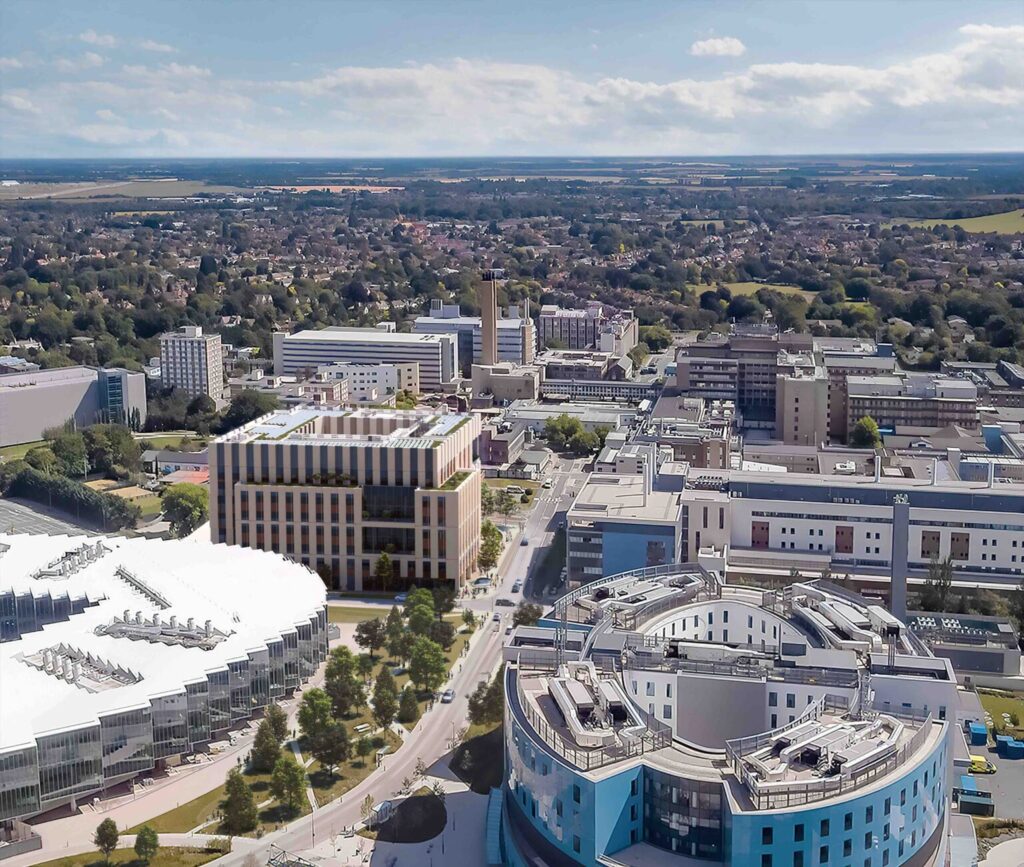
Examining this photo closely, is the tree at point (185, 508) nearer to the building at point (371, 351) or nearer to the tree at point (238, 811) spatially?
the tree at point (238, 811)

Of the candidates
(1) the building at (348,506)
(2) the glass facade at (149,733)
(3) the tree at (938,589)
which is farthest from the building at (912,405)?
(2) the glass facade at (149,733)

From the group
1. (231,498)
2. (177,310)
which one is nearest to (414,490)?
(231,498)

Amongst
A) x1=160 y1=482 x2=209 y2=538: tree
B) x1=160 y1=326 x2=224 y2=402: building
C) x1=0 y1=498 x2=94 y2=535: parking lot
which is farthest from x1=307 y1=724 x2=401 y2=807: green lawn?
x1=160 y1=326 x2=224 y2=402: building

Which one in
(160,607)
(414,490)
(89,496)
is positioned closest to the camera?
(160,607)

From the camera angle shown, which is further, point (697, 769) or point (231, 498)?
point (231, 498)

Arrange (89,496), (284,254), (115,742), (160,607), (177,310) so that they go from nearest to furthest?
(115,742) < (160,607) < (89,496) < (177,310) < (284,254)

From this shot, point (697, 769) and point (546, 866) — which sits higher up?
point (697, 769)

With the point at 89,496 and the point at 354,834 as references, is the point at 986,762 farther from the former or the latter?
the point at 89,496
